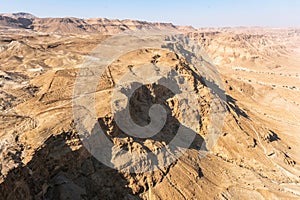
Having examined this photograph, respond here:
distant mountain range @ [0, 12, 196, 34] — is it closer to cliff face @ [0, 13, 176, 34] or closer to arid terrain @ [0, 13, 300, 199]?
cliff face @ [0, 13, 176, 34]

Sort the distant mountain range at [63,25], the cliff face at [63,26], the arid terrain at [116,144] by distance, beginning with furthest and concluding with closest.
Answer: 1. the cliff face at [63,26]
2. the distant mountain range at [63,25]
3. the arid terrain at [116,144]

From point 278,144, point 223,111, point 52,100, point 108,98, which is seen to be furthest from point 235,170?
point 52,100

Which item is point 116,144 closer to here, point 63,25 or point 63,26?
point 63,26

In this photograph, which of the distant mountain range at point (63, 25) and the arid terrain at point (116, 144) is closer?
the arid terrain at point (116, 144)

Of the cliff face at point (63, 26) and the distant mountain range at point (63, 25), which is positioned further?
the cliff face at point (63, 26)

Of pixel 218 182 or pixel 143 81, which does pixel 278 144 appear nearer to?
pixel 218 182

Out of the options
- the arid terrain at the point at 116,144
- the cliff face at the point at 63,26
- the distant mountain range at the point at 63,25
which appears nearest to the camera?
the arid terrain at the point at 116,144

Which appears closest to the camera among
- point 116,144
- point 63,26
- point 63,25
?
point 116,144

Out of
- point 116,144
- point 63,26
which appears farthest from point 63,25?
point 116,144

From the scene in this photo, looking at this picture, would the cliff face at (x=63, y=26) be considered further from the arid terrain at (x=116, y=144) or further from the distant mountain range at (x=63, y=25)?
the arid terrain at (x=116, y=144)

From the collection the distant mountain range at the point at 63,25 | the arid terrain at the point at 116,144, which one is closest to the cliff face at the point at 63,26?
the distant mountain range at the point at 63,25

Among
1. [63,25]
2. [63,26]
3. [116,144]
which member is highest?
[116,144]
